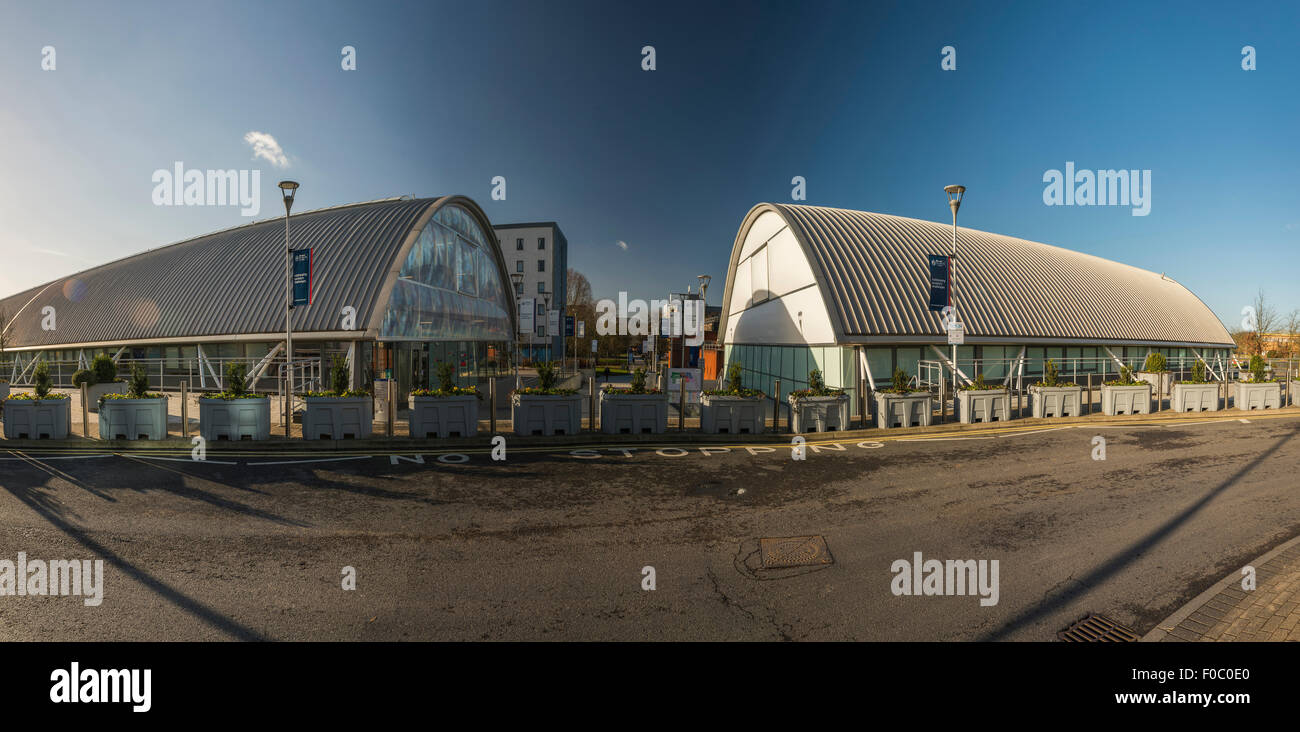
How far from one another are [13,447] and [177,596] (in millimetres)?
13481

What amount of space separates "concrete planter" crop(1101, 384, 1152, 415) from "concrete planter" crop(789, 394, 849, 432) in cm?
1114

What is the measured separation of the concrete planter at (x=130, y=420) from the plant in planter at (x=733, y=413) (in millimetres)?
14142

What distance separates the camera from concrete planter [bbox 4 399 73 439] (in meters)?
12.5

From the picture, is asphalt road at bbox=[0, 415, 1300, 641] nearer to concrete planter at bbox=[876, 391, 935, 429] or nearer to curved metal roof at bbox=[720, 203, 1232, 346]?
concrete planter at bbox=[876, 391, 935, 429]

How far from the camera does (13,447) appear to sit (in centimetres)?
1203

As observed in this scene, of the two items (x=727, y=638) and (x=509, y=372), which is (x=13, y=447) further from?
(x=509, y=372)

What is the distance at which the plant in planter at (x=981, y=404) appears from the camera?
15195mm

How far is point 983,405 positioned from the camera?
612 inches

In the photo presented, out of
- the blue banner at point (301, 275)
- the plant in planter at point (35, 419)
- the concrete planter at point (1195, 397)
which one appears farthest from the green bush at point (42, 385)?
the concrete planter at point (1195, 397)

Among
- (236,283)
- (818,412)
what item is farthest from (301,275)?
(818,412)

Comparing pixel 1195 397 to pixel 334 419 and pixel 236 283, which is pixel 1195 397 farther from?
pixel 236 283

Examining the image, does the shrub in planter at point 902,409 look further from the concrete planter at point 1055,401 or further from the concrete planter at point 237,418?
the concrete planter at point 237,418
